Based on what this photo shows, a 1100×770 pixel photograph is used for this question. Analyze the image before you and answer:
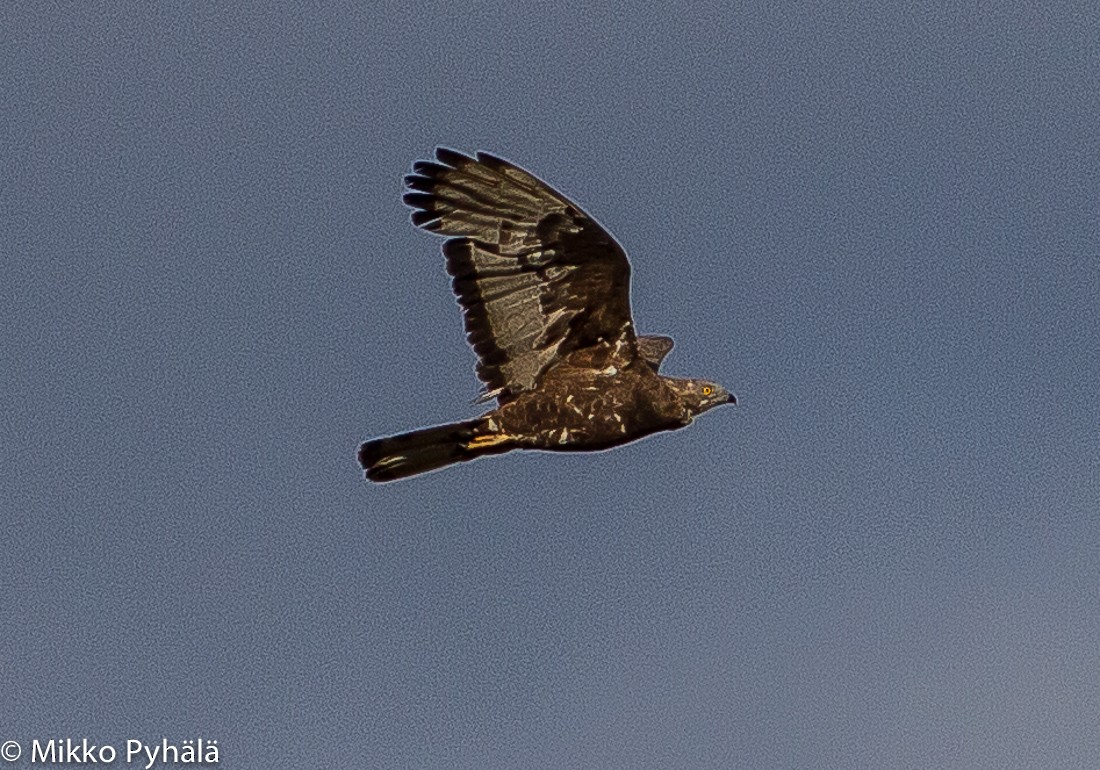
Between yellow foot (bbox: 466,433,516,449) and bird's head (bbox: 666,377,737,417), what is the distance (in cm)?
157

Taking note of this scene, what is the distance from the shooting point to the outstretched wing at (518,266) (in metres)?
27.2

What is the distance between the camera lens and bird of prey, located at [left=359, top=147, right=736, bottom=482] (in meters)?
27.2

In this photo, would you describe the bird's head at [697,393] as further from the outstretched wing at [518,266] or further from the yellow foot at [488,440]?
the yellow foot at [488,440]

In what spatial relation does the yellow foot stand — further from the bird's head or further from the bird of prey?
the bird's head

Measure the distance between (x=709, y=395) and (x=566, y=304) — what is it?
161cm

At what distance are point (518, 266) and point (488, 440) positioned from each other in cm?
151

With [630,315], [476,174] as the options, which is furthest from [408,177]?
[630,315]

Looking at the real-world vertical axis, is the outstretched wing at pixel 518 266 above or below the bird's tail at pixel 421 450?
above

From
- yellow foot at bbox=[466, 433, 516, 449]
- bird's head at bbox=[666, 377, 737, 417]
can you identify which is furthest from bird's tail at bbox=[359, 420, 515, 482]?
bird's head at bbox=[666, 377, 737, 417]

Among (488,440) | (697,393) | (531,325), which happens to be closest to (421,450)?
(488,440)

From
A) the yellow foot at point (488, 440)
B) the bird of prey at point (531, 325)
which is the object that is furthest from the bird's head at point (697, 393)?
the yellow foot at point (488, 440)

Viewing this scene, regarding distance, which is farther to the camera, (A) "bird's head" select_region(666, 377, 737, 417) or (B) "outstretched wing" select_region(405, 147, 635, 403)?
(A) "bird's head" select_region(666, 377, 737, 417)

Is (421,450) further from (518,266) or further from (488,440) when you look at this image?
(518,266)

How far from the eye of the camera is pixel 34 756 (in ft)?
89.4
